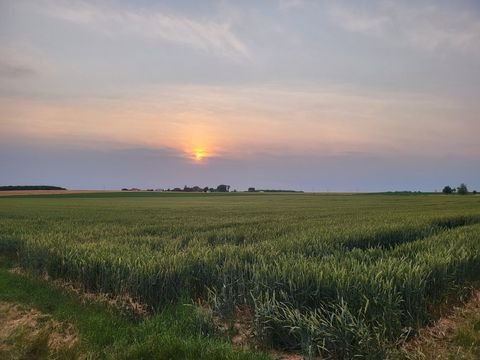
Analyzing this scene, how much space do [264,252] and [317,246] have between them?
2.12 meters

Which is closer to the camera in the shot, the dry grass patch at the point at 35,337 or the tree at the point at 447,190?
the dry grass patch at the point at 35,337

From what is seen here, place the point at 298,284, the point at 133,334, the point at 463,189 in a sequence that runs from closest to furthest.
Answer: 1. the point at 133,334
2. the point at 298,284
3. the point at 463,189

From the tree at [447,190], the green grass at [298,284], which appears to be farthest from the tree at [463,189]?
the green grass at [298,284]

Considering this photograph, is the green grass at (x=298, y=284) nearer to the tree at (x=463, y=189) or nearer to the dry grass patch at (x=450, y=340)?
the dry grass patch at (x=450, y=340)

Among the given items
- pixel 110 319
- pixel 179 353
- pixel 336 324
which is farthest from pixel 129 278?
pixel 336 324

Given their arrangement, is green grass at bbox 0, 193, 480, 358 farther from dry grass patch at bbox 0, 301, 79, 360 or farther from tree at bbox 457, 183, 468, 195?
tree at bbox 457, 183, 468, 195

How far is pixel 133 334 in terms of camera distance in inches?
291

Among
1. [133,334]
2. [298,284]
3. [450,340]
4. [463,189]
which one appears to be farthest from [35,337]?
[463,189]

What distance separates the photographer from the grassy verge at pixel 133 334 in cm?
628

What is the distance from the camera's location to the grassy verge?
20.6 ft

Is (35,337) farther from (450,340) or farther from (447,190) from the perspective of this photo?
(447,190)

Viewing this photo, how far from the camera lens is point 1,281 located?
12.4m

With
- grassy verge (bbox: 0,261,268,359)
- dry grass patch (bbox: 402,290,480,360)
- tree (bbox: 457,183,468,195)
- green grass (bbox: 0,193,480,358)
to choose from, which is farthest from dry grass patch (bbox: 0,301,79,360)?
tree (bbox: 457,183,468,195)

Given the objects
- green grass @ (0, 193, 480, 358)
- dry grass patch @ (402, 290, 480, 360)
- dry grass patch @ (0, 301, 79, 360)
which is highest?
green grass @ (0, 193, 480, 358)
